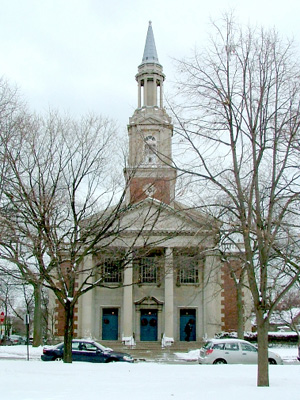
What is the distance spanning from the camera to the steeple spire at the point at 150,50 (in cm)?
4853

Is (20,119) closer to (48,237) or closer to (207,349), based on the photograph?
(48,237)

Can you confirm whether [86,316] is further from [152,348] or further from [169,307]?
[169,307]

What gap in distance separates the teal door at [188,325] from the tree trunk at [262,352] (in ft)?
97.0

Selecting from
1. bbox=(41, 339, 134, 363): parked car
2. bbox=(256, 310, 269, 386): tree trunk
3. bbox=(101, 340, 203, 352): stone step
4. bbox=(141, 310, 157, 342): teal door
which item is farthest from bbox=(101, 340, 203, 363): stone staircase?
bbox=(256, 310, 269, 386): tree trunk

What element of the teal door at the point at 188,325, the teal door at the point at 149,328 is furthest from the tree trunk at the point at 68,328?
the teal door at the point at 188,325

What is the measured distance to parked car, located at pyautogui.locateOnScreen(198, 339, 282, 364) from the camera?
2288 cm

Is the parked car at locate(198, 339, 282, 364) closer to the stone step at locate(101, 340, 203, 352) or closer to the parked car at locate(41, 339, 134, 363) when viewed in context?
the parked car at locate(41, 339, 134, 363)

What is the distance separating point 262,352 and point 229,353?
11.1 metres

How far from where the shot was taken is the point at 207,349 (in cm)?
2330

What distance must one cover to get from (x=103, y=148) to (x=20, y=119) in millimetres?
3212

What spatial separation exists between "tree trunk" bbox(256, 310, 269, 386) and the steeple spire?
39.0 meters

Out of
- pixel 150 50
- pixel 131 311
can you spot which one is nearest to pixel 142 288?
pixel 131 311

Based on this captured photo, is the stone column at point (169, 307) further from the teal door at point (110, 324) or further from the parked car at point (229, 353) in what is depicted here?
the parked car at point (229, 353)

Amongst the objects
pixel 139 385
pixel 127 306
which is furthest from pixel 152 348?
pixel 139 385
